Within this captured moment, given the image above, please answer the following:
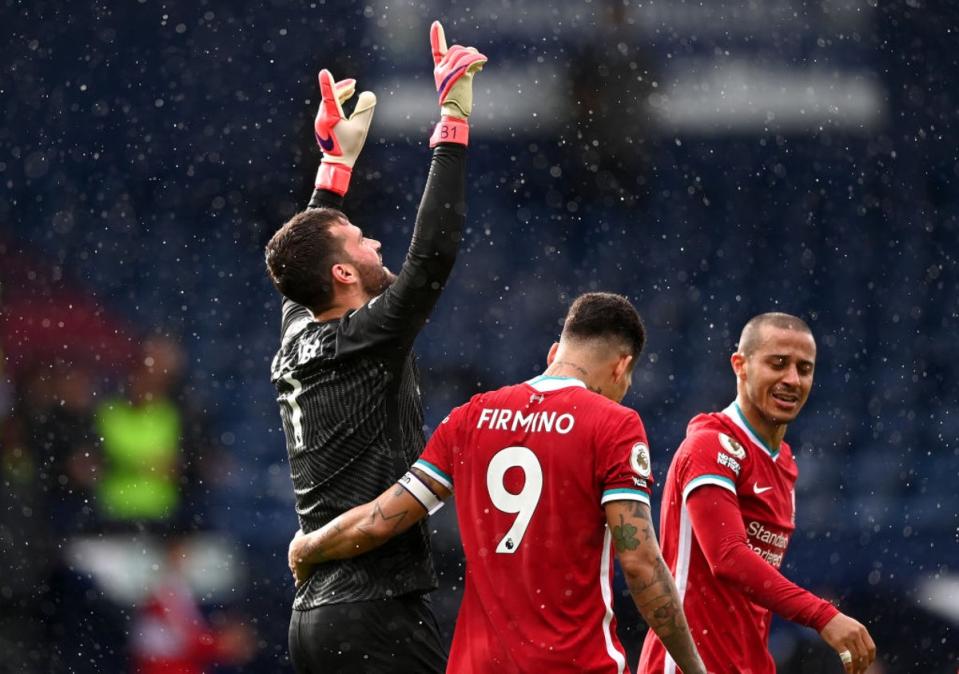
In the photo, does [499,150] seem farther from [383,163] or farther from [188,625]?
[188,625]

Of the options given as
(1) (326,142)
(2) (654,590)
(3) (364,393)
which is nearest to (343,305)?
(3) (364,393)

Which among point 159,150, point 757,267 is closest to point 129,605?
point 159,150

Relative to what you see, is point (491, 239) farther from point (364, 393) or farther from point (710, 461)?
point (364, 393)

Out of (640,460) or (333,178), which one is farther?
(333,178)

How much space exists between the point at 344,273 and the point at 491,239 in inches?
249

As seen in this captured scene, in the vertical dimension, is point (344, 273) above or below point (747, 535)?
above

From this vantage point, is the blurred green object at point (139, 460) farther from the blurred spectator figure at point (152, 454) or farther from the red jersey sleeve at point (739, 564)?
the red jersey sleeve at point (739, 564)

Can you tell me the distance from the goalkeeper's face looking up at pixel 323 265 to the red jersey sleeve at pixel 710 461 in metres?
1.06

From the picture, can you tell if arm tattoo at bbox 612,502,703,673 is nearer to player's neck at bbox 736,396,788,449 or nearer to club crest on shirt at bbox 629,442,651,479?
club crest on shirt at bbox 629,442,651,479

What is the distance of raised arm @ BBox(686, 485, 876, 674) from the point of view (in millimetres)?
3254

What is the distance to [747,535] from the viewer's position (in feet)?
12.3

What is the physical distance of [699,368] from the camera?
30.3ft

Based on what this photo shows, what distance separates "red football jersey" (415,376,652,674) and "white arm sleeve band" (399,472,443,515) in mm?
69

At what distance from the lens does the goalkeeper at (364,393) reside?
294 centimetres
